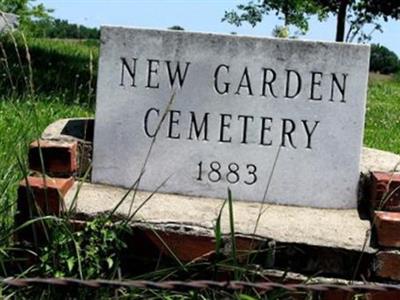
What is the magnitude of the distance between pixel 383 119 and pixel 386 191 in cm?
759

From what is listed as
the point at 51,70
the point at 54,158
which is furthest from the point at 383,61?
the point at 54,158

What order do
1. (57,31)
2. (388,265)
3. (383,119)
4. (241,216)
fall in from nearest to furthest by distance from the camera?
(388,265), (241,216), (383,119), (57,31)

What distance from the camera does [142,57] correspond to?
4082 millimetres

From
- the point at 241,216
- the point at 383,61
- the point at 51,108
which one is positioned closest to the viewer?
the point at 241,216

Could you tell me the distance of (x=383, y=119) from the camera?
11.4m

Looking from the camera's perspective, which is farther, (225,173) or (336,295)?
(225,173)

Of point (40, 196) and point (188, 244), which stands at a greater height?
point (40, 196)

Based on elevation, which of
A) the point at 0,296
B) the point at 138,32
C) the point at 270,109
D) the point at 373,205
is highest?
the point at 138,32

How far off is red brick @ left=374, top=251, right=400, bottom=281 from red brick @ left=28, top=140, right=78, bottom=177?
48.1 inches

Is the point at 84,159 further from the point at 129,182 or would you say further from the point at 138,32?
the point at 138,32

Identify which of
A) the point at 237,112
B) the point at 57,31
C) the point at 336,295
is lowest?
the point at 336,295

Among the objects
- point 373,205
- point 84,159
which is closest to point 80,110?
point 84,159

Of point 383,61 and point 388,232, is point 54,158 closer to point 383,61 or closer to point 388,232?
point 388,232

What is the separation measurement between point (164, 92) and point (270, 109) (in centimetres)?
41
